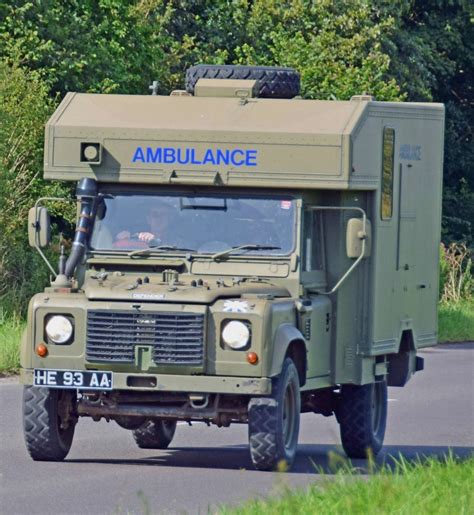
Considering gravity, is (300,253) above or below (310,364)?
above

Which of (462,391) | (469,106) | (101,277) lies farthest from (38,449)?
(469,106)

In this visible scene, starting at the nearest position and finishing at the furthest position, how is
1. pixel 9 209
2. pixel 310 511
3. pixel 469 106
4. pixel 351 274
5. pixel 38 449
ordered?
pixel 310 511 < pixel 38 449 < pixel 351 274 < pixel 9 209 < pixel 469 106

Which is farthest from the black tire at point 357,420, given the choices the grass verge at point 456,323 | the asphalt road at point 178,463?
the grass verge at point 456,323

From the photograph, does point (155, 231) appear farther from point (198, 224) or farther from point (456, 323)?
point (456, 323)

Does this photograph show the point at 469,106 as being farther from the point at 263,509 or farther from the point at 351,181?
the point at 263,509

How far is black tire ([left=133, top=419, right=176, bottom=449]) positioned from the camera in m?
15.1

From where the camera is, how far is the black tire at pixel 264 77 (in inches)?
623

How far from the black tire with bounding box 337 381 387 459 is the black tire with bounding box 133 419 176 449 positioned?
1.43 meters

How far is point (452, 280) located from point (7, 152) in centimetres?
1202

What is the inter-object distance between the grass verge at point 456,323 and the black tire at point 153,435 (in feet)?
54.2

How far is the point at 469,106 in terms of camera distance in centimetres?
4822

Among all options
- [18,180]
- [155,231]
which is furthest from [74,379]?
[18,180]

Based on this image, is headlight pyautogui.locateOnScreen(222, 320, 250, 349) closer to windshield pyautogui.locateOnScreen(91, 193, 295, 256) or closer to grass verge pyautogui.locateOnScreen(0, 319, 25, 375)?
windshield pyautogui.locateOnScreen(91, 193, 295, 256)

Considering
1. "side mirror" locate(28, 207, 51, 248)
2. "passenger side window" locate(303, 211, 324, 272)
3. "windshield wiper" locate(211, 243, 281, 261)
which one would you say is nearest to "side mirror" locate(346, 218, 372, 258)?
"passenger side window" locate(303, 211, 324, 272)
